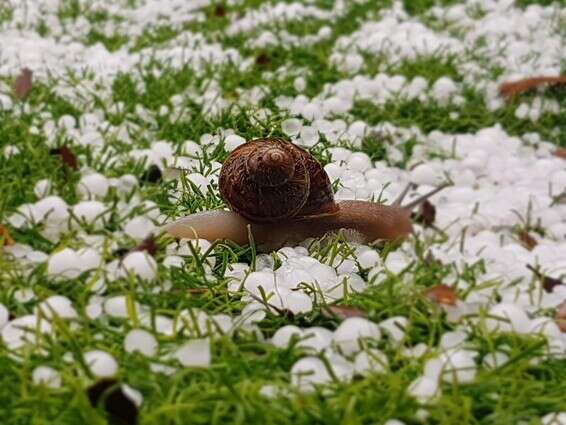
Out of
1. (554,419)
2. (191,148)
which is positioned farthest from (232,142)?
(554,419)

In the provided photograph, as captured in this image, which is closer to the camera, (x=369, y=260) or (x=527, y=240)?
(x=369, y=260)

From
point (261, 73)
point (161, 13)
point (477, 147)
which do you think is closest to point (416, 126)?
point (477, 147)

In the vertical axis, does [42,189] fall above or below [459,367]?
above

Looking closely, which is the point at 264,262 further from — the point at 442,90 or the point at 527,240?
the point at 442,90

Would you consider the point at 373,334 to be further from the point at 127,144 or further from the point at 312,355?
the point at 127,144

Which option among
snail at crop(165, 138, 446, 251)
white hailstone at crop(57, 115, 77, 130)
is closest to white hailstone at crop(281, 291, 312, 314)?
snail at crop(165, 138, 446, 251)
